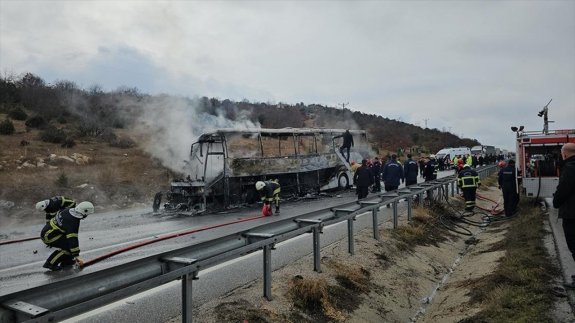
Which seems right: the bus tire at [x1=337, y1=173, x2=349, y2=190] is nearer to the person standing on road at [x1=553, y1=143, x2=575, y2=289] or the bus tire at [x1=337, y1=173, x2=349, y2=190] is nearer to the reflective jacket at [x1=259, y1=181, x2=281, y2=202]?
the reflective jacket at [x1=259, y1=181, x2=281, y2=202]

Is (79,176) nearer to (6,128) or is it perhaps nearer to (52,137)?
(52,137)

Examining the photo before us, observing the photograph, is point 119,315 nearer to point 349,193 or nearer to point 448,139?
point 349,193

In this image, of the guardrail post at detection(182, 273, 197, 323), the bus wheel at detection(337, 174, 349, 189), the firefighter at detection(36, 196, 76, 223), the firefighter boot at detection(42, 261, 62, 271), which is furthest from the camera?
the bus wheel at detection(337, 174, 349, 189)

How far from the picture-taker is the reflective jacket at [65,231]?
712 cm

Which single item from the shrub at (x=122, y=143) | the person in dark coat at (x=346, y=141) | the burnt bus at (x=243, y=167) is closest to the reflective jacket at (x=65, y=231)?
the burnt bus at (x=243, y=167)

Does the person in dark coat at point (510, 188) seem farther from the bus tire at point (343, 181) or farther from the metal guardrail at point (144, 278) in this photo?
the metal guardrail at point (144, 278)

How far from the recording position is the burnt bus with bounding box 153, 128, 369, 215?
15273 millimetres

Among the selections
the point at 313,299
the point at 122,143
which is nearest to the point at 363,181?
the point at 313,299

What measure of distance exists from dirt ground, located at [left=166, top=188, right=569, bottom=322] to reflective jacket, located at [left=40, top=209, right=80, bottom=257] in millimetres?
3030

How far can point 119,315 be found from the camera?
5.02 meters

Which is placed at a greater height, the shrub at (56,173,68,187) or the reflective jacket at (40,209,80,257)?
the shrub at (56,173,68,187)

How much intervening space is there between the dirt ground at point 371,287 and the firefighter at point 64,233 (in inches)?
119

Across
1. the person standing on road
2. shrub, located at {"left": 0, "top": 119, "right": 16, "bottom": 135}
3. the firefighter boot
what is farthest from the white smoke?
the person standing on road

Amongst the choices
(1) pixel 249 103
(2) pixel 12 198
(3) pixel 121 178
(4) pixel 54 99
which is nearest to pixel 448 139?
(1) pixel 249 103
